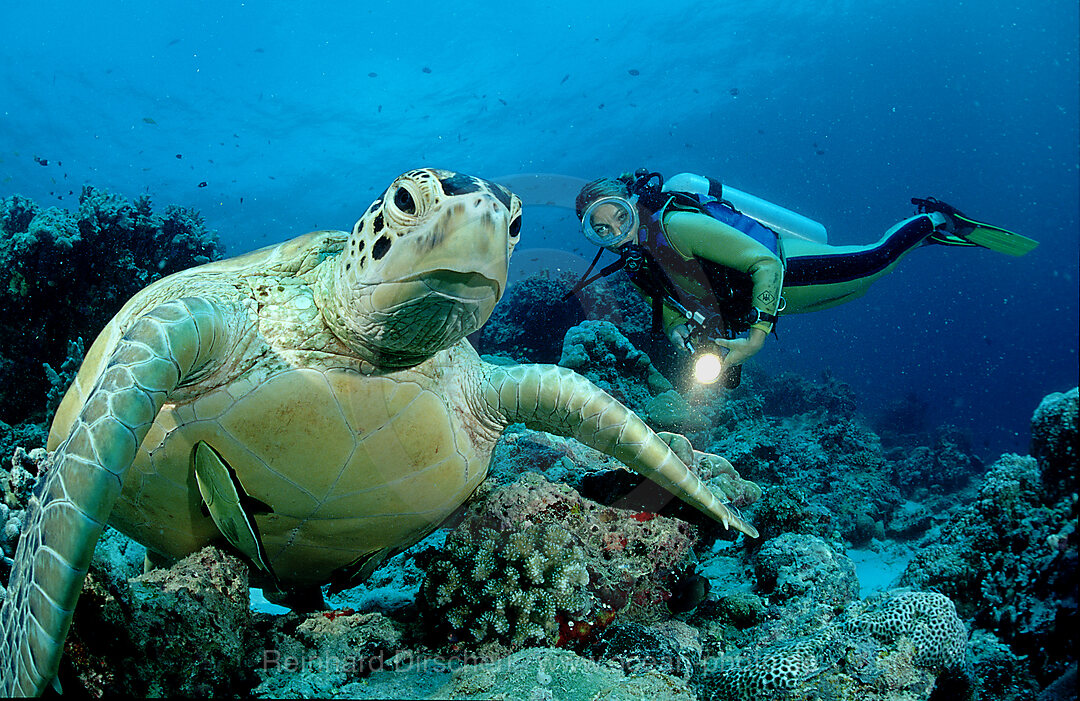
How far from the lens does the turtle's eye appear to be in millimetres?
1431

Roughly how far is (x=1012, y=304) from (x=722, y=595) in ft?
392

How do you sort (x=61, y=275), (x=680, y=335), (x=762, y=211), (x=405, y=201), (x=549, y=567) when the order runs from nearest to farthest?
(x=405, y=201) < (x=549, y=567) < (x=680, y=335) < (x=61, y=275) < (x=762, y=211)

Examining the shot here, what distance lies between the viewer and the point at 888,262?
542 cm

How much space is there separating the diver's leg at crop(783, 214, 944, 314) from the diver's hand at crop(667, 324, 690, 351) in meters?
1.34

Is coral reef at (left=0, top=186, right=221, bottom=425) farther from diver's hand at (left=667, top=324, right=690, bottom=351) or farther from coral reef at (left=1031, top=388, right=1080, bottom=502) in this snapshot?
coral reef at (left=1031, top=388, right=1080, bottom=502)

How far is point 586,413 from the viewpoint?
7.20ft

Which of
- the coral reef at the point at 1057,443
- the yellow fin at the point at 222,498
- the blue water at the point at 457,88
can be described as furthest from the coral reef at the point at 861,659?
the blue water at the point at 457,88

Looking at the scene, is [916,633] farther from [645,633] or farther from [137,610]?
[137,610]

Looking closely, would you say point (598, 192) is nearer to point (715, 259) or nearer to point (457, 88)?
point (715, 259)

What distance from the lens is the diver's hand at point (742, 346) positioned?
4207mm

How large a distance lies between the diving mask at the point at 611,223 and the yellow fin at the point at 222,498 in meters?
3.50

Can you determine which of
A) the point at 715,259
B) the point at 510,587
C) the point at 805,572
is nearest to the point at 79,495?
the point at 510,587

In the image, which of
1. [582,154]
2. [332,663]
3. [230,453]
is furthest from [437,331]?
[582,154]

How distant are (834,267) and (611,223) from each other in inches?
Result: 102
